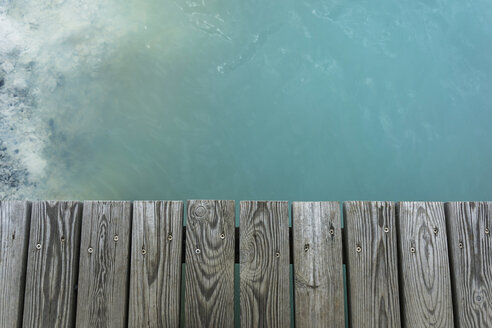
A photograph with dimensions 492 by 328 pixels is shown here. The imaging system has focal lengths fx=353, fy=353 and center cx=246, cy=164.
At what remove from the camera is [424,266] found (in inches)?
50.2

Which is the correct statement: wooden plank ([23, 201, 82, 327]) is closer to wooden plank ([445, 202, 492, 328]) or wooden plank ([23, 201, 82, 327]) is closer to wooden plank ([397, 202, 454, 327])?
wooden plank ([397, 202, 454, 327])

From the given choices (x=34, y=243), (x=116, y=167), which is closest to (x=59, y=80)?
(x=116, y=167)

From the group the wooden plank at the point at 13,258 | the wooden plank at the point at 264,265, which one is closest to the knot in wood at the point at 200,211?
the wooden plank at the point at 264,265

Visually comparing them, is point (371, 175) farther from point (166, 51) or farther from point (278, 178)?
point (166, 51)

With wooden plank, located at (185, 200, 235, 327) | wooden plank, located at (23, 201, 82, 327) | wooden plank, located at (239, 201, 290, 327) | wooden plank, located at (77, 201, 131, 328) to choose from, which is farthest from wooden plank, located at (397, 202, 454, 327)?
wooden plank, located at (23, 201, 82, 327)

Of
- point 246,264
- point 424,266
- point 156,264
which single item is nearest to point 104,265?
point 156,264

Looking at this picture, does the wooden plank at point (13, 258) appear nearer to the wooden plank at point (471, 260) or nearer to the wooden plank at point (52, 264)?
the wooden plank at point (52, 264)

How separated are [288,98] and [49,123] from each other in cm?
150

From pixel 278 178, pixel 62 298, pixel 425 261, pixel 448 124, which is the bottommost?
pixel 62 298

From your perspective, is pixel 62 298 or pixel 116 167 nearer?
pixel 62 298

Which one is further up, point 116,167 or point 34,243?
point 116,167

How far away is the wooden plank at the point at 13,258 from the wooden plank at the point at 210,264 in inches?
24.0

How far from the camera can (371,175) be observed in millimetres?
2180

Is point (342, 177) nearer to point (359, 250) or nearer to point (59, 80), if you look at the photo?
point (359, 250)
